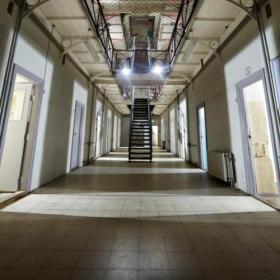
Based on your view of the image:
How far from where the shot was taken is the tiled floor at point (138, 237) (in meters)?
1.22

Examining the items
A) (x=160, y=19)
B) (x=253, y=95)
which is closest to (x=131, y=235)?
(x=253, y=95)

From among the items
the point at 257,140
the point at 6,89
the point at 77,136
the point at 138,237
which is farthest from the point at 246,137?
the point at 77,136

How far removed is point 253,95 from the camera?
3295 millimetres

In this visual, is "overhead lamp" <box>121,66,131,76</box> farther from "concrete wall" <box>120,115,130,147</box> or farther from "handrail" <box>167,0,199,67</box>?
"concrete wall" <box>120,115,130,147</box>

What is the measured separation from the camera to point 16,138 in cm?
310

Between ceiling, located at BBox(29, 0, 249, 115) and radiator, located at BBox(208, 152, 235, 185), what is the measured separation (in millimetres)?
2591

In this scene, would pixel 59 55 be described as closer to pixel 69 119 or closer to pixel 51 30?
pixel 51 30

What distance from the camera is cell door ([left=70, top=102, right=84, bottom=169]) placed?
5168 millimetres

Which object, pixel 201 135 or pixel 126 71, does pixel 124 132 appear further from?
pixel 201 135

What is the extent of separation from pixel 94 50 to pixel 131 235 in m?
4.65

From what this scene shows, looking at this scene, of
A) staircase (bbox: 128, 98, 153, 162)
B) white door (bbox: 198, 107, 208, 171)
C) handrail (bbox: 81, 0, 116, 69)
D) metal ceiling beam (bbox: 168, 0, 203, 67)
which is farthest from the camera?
staircase (bbox: 128, 98, 153, 162)

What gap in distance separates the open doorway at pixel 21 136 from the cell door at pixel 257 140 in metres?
4.03

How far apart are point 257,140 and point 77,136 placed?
493 cm

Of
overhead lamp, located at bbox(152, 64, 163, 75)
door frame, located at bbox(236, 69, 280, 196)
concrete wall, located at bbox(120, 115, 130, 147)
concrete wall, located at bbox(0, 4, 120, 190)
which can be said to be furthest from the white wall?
concrete wall, located at bbox(120, 115, 130, 147)
